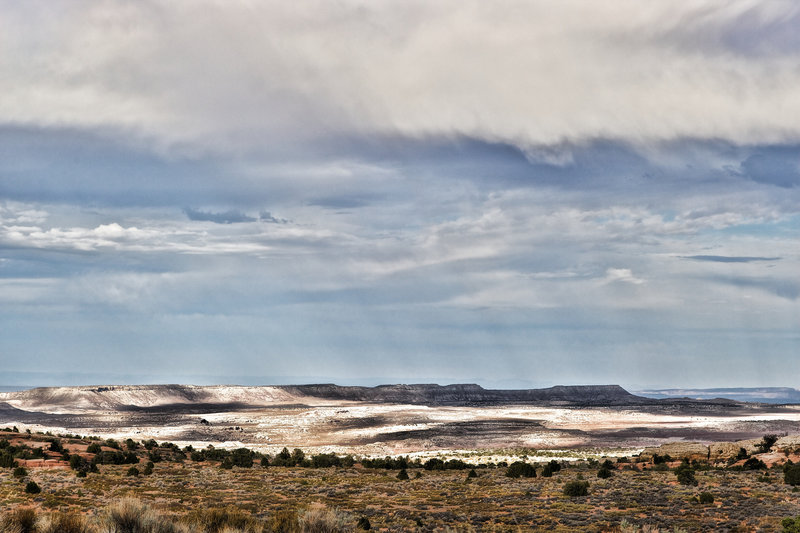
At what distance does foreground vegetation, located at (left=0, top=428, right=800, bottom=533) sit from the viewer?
61.6 ft

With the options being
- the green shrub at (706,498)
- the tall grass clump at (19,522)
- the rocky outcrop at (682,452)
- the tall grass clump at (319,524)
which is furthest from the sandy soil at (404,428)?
the tall grass clump at (19,522)

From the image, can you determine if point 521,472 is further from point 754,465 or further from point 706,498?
point 754,465

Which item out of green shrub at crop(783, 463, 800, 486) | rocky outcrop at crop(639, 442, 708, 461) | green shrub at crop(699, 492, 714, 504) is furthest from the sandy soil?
green shrub at crop(699, 492, 714, 504)

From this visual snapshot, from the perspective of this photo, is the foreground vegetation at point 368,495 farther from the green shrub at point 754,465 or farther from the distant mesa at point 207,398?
the distant mesa at point 207,398

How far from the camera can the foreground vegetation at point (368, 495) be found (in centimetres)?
1878

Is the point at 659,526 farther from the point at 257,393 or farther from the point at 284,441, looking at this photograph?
the point at 257,393

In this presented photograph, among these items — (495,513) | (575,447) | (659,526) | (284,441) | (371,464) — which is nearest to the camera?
(659,526)

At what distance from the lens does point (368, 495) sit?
112ft

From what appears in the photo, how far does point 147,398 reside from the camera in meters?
163

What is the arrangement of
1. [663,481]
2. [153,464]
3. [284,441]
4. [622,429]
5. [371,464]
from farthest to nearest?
[622,429]
[284,441]
[371,464]
[153,464]
[663,481]

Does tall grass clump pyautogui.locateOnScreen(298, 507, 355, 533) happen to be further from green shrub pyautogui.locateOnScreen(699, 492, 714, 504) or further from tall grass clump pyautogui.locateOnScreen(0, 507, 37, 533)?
green shrub pyautogui.locateOnScreen(699, 492, 714, 504)

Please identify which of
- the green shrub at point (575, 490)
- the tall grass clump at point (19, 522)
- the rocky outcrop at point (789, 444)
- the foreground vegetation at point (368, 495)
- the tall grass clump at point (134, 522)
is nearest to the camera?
the tall grass clump at point (134, 522)

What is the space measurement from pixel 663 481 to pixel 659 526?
44.1 feet

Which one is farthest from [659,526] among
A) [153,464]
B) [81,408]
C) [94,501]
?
[81,408]
